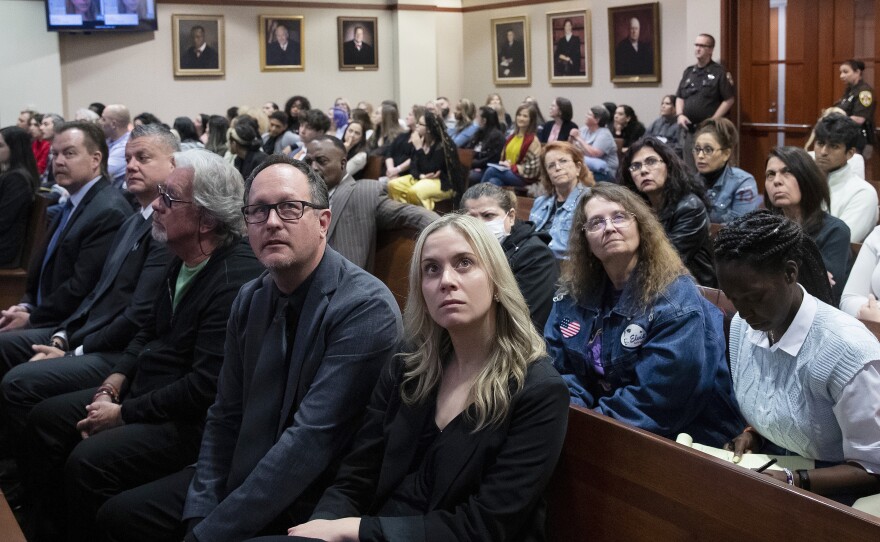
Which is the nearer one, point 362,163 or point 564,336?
point 564,336

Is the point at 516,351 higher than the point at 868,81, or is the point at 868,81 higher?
the point at 868,81

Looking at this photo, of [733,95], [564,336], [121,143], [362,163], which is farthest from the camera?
[733,95]

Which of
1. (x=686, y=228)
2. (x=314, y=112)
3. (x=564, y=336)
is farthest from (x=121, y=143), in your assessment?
(x=564, y=336)

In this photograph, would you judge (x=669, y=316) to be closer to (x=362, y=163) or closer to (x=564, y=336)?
(x=564, y=336)

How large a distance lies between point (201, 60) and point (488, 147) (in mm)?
6020

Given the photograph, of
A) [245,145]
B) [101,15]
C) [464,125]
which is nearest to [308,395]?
[245,145]

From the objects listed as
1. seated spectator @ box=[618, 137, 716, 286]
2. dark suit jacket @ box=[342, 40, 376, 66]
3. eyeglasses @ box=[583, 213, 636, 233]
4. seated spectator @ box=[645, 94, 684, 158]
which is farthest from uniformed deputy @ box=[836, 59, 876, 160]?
dark suit jacket @ box=[342, 40, 376, 66]

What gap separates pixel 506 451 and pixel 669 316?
2.85ft

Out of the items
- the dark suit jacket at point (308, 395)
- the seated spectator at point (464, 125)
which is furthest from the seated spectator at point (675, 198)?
the seated spectator at point (464, 125)

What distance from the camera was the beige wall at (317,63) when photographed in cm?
1355

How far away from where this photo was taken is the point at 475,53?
666 inches

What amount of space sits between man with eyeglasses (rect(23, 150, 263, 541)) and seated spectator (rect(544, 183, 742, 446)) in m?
1.16

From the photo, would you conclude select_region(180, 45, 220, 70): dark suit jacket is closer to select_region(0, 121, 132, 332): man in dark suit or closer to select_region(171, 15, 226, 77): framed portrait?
select_region(171, 15, 226, 77): framed portrait

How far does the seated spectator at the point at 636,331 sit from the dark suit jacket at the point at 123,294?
1759 millimetres
